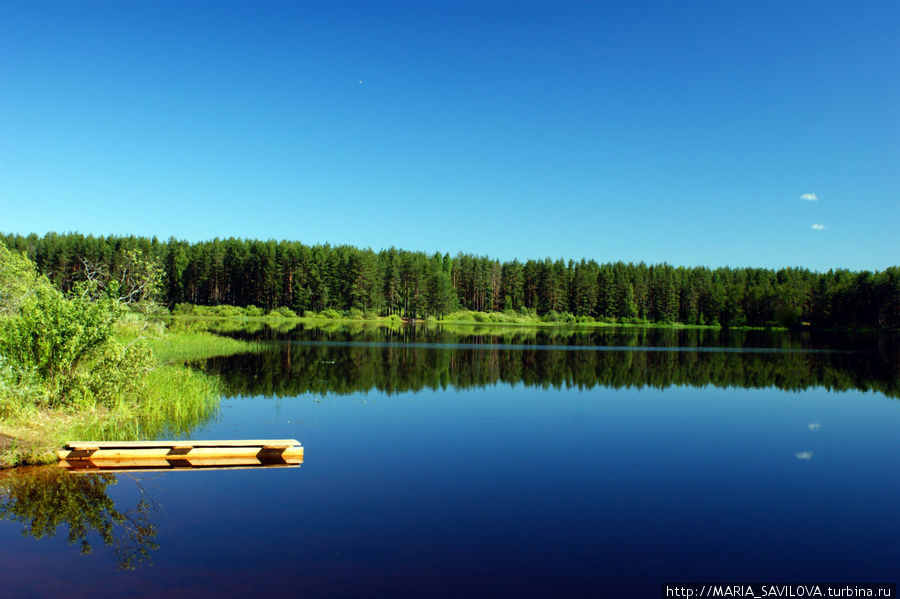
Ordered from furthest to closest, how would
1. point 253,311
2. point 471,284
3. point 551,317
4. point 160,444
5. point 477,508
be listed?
point 471,284 < point 551,317 < point 253,311 < point 160,444 < point 477,508

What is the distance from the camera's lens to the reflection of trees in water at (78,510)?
9531 millimetres

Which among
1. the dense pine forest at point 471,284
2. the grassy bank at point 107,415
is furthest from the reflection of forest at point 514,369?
the dense pine forest at point 471,284

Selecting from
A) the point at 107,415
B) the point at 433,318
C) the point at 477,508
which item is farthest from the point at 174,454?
the point at 433,318

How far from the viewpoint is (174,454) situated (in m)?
13.3

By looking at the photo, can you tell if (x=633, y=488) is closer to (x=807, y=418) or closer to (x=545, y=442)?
(x=545, y=442)

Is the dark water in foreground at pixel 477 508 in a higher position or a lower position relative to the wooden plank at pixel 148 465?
lower

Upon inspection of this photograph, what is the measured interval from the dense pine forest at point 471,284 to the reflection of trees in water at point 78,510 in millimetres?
94965

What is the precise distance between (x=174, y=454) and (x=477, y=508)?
7011 mm

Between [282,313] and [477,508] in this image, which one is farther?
[282,313]

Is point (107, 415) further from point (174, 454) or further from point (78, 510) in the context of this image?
point (78, 510)

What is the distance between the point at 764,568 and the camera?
938cm

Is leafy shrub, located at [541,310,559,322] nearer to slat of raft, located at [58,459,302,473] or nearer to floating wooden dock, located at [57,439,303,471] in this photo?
floating wooden dock, located at [57,439,303,471]

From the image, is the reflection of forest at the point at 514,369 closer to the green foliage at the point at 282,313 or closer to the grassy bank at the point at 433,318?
the grassy bank at the point at 433,318

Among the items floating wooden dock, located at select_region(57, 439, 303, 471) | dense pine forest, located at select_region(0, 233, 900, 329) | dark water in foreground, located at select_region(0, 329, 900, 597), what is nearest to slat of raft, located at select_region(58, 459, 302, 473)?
floating wooden dock, located at select_region(57, 439, 303, 471)
